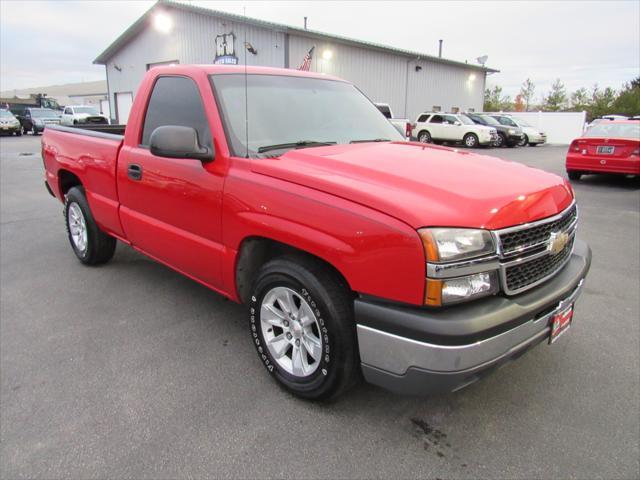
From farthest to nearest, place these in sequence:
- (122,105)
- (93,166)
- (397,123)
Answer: (122,105)
(397,123)
(93,166)

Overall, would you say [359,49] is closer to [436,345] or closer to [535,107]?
[436,345]

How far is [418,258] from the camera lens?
1.99 meters

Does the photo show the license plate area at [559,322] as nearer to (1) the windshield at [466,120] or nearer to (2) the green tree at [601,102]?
(1) the windshield at [466,120]

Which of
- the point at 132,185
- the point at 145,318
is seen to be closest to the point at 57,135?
the point at 132,185

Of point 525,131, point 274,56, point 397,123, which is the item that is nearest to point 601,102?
point 525,131

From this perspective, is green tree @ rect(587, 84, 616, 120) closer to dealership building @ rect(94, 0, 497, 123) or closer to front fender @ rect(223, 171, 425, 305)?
dealership building @ rect(94, 0, 497, 123)

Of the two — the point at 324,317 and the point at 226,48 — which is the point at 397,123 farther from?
the point at 226,48

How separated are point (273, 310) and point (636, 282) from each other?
394 centimetres

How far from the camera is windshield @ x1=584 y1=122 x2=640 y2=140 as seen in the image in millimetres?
10508

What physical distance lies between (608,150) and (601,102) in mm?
45699

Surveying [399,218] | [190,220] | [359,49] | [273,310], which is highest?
[359,49]

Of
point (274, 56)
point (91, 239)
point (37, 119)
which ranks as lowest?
point (91, 239)

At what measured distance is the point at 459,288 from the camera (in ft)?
6.68

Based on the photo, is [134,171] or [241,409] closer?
[241,409]
